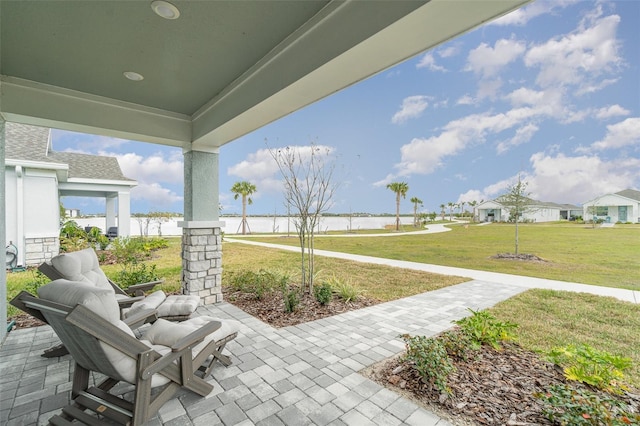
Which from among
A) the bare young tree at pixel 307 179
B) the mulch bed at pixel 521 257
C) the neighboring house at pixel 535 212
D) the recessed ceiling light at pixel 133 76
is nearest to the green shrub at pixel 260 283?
the bare young tree at pixel 307 179

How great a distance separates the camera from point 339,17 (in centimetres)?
213

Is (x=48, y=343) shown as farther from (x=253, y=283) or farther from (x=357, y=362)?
(x=357, y=362)

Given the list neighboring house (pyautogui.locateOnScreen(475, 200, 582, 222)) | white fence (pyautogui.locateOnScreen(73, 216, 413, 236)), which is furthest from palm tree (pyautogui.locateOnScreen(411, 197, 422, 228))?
neighboring house (pyautogui.locateOnScreen(475, 200, 582, 222))

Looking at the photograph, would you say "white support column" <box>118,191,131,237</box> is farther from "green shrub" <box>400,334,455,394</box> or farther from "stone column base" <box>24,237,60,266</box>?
"green shrub" <box>400,334,455,394</box>

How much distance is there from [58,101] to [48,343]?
304 cm

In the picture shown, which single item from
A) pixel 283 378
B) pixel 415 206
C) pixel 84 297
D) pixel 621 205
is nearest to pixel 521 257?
pixel 621 205

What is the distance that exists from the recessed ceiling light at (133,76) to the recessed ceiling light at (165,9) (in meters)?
1.28

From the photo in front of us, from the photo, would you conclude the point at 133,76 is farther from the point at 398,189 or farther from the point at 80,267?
the point at 398,189

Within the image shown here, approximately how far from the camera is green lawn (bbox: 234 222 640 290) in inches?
303

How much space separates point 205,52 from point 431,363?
3.66 m

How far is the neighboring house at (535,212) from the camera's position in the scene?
11117 mm

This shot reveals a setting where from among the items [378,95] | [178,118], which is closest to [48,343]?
[178,118]

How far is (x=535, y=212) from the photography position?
11.0 meters

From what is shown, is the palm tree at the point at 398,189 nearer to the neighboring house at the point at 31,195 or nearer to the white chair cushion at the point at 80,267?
the neighboring house at the point at 31,195
